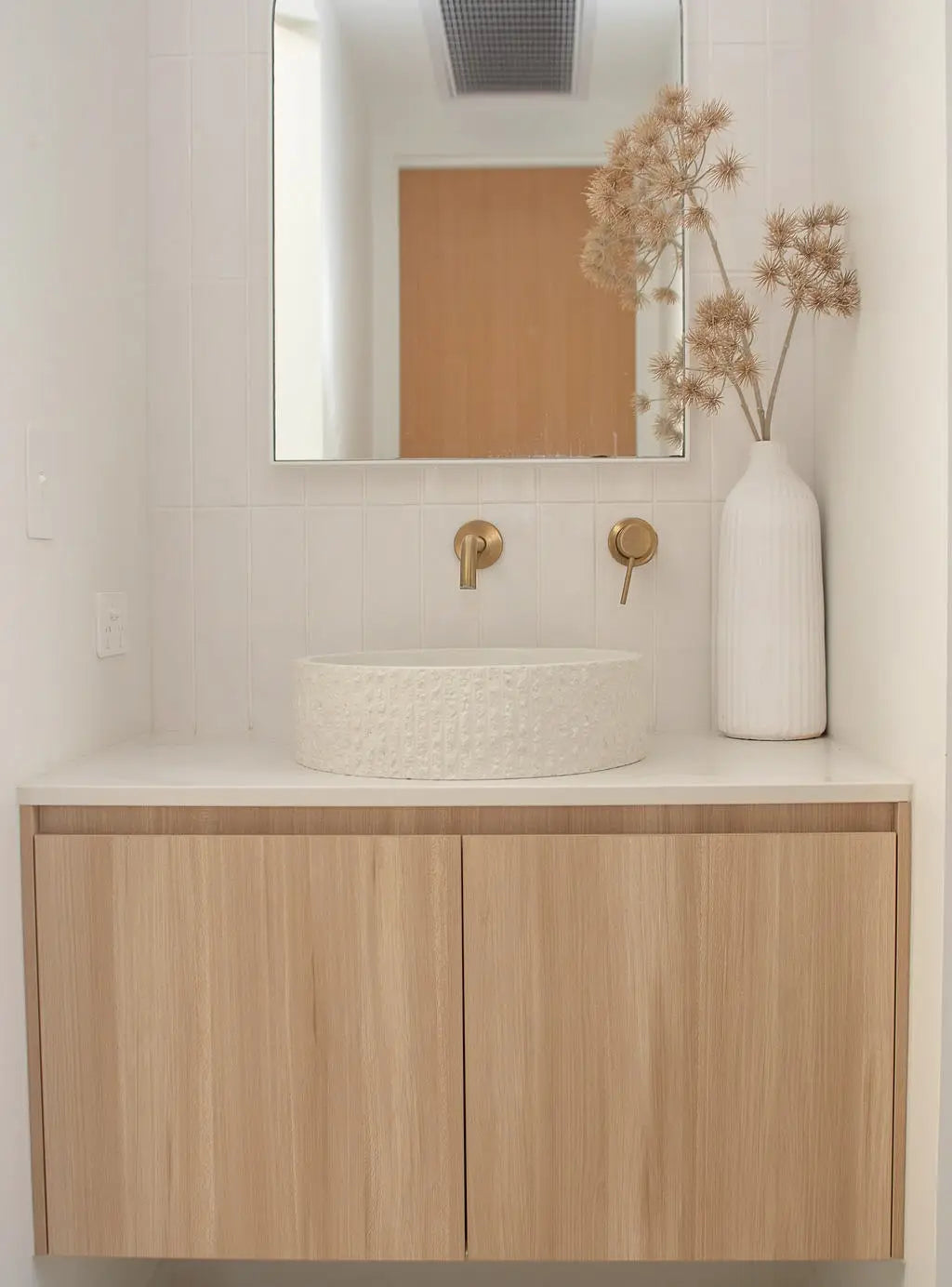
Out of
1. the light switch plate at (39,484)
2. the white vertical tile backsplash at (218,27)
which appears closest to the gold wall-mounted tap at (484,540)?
the light switch plate at (39,484)

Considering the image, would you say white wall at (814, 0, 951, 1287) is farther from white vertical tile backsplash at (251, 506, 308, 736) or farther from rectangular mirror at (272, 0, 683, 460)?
white vertical tile backsplash at (251, 506, 308, 736)

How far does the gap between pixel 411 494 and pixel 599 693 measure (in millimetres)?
532

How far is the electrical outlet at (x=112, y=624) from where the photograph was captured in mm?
1421

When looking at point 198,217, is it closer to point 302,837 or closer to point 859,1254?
point 302,837

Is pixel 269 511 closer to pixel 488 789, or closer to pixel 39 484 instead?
pixel 39 484

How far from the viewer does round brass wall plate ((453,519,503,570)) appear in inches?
62.2

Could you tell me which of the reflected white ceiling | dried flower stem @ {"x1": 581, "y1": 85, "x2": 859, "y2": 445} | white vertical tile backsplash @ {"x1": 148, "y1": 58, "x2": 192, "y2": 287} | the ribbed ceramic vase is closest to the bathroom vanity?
the ribbed ceramic vase

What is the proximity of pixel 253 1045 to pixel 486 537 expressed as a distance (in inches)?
29.7

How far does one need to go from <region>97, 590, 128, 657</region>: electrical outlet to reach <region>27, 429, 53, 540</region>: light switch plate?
0.18 metres

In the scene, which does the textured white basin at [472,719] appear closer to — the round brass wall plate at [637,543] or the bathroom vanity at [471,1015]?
the bathroom vanity at [471,1015]

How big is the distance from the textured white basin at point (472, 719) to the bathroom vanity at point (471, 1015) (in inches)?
1.4

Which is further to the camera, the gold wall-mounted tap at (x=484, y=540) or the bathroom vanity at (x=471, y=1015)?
the gold wall-mounted tap at (x=484, y=540)

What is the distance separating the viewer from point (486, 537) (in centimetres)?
158

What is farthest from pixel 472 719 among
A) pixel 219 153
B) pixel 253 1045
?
pixel 219 153
